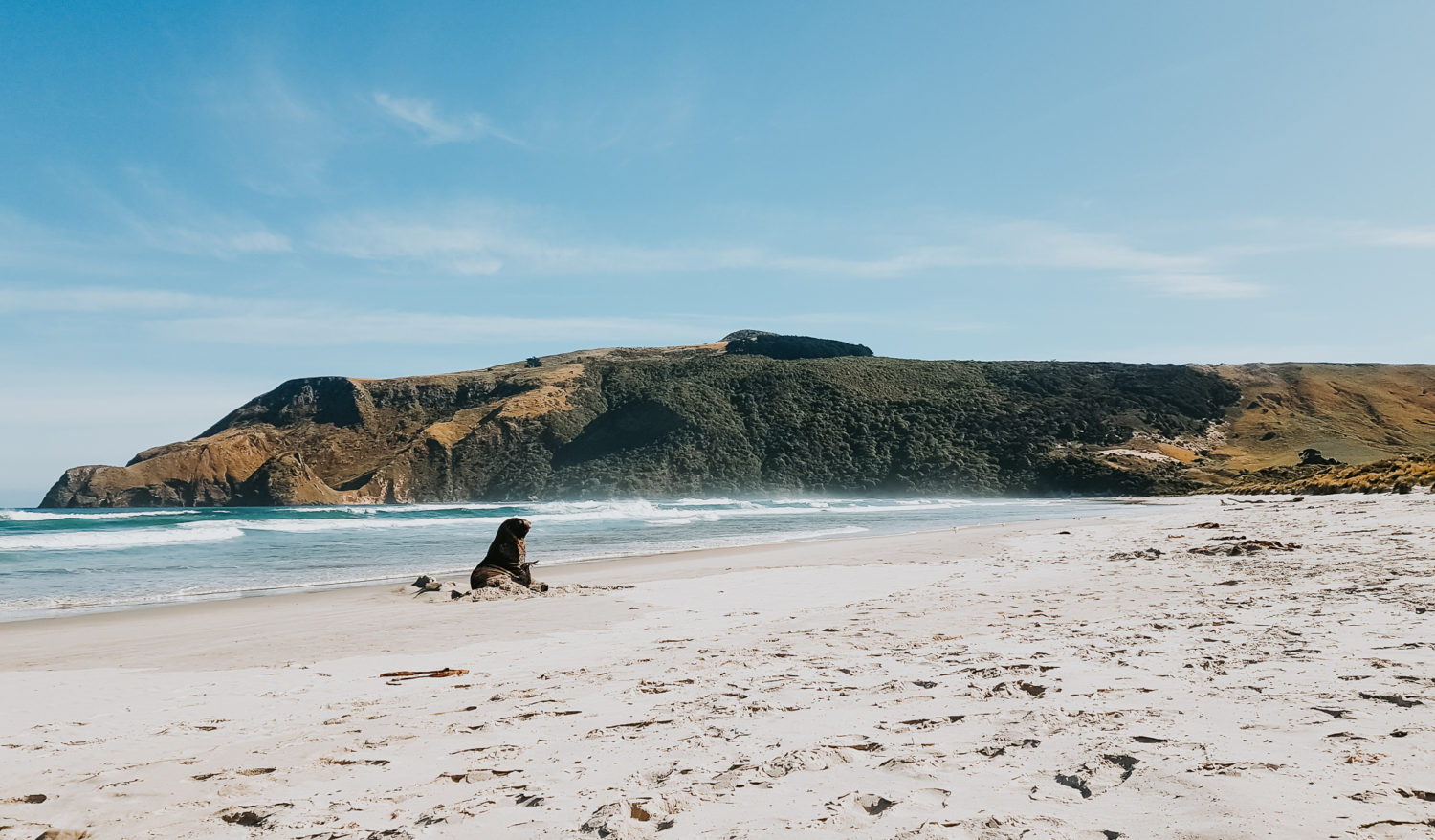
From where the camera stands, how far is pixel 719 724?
4.11 metres

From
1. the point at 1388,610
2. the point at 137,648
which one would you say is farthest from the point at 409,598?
the point at 1388,610

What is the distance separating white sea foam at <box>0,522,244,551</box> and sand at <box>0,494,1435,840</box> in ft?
58.2

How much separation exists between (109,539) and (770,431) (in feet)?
219

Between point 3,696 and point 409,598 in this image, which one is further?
point 409,598

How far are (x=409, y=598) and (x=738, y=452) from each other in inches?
2915

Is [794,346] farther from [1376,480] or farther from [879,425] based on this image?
[1376,480]

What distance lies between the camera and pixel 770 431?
87438 millimetres

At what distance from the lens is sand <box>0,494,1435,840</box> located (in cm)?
287

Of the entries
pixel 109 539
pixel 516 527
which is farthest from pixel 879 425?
pixel 516 527

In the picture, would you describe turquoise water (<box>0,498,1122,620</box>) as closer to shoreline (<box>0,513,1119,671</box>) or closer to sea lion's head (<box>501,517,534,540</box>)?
shoreline (<box>0,513,1119,671</box>)

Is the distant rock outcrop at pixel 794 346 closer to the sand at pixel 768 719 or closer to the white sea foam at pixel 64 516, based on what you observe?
the white sea foam at pixel 64 516

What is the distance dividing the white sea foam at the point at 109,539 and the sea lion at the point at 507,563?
56.2 feet

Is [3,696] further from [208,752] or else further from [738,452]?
[738,452]

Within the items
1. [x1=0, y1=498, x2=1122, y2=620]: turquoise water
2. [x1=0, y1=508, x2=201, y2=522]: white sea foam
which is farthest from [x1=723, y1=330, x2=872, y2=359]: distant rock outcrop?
[x1=0, y1=498, x2=1122, y2=620]: turquoise water
